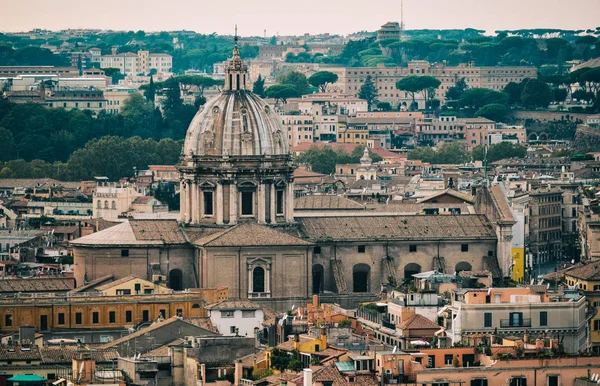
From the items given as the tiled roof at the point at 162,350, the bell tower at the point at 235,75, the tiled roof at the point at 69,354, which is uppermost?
the bell tower at the point at 235,75

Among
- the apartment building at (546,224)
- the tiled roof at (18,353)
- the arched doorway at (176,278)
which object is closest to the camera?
the tiled roof at (18,353)

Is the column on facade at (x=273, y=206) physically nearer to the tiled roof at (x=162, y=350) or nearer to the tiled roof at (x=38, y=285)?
the tiled roof at (x=38, y=285)

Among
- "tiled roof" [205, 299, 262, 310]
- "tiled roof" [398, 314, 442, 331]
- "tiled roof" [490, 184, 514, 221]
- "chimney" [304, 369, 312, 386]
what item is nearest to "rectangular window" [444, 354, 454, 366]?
"chimney" [304, 369, 312, 386]

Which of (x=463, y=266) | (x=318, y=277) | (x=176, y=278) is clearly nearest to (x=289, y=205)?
(x=318, y=277)

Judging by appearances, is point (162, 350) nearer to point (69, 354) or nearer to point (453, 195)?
point (69, 354)

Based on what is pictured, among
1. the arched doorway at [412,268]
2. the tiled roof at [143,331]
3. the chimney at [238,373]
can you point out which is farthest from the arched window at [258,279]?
the chimney at [238,373]

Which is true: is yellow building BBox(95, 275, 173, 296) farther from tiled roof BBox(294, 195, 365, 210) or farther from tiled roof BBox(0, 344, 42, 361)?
tiled roof BBox(294, 195, 365, 210)
